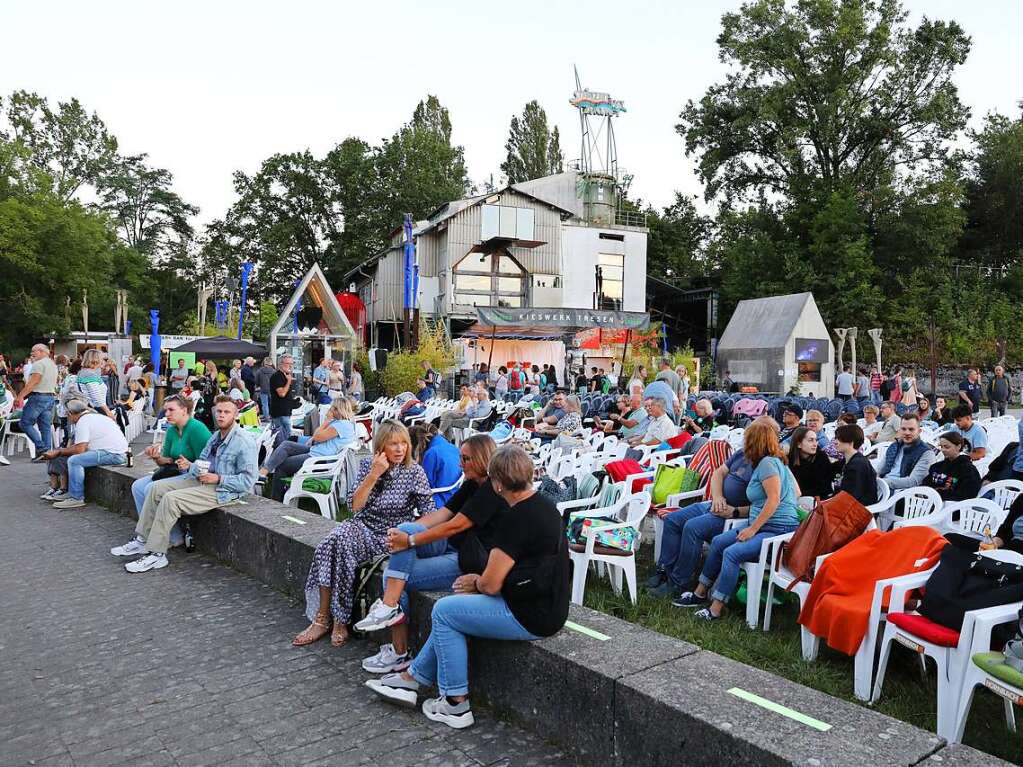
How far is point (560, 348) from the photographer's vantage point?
30.0 meters

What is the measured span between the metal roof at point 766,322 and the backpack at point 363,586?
22.5m

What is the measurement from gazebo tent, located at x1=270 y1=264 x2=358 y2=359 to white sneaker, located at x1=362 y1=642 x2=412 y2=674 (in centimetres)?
1821

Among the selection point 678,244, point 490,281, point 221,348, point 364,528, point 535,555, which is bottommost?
point 364,528

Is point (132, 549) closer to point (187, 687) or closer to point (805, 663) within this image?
point (187, 687)

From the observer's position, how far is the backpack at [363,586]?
3.80 meters

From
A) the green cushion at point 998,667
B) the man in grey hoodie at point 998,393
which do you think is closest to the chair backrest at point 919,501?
the green cushion at point 998,667

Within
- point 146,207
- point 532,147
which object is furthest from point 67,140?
point 532,147

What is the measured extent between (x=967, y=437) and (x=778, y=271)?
3020 cm

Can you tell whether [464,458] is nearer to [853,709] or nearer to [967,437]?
[853,709]

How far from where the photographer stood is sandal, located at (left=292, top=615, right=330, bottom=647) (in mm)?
3791

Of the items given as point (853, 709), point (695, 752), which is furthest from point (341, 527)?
point (853, 709)

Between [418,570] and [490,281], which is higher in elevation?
[490,281]

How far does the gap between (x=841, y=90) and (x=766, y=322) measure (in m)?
14.4

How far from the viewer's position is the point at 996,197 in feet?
118
